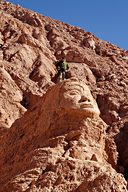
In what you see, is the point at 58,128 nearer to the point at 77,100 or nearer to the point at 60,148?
the point at 77,100

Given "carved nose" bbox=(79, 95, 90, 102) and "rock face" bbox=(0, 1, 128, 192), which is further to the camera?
"carved nose" bbox=(79, 95, 90, 102)

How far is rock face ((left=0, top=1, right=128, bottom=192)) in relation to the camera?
39.4 ft

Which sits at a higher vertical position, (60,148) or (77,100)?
(77,100)

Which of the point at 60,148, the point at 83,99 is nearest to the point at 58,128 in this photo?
the point at 83,99

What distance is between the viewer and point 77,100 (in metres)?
15.4

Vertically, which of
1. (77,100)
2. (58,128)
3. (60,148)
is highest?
(77,100)

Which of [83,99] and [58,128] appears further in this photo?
[83,99]

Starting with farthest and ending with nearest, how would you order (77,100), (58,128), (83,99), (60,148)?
(83,99) < (77,100) < (58,128) < (60,148)

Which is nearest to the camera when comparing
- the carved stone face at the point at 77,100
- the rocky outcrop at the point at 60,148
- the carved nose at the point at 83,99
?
the rocky outcrop at the point at 60,148

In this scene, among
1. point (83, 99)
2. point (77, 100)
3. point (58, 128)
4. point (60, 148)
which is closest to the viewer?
point (60, 148)

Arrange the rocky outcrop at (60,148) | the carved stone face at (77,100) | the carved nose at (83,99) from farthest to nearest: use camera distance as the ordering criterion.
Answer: the carved nose at (83,99) < the carved stone face at (77,100) < the rocky outcrop at (60,148)

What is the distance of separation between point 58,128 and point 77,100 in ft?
3.45

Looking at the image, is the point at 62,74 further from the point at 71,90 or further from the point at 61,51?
the point at 61,51

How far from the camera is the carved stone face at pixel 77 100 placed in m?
15.2
